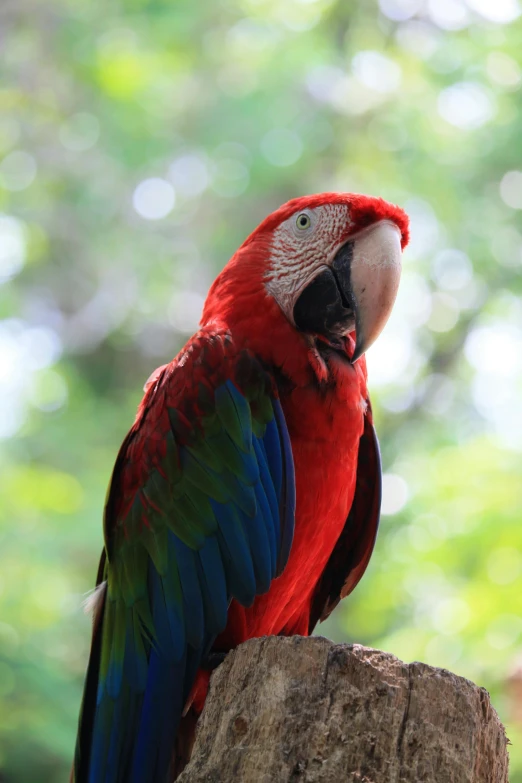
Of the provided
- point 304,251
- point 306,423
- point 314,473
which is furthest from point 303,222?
point 314,473

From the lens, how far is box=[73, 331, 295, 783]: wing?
170 centimetres

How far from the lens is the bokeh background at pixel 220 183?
4758 millimetres

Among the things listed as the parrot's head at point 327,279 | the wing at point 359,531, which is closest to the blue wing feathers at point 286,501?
the parrot's head at point 327,279

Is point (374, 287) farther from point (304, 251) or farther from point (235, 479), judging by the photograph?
point (235, 479)

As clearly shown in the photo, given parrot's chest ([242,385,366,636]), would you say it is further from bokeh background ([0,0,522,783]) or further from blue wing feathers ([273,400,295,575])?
bokeh background ([0,0,522,783])

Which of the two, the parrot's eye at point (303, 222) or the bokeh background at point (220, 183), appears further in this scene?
the bokeh background at point (220, 183)

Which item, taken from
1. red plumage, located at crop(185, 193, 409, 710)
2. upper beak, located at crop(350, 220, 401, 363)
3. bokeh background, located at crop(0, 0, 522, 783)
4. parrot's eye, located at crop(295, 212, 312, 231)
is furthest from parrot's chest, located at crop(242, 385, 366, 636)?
bokeh background, located at crop(0, 0, 522, 783)

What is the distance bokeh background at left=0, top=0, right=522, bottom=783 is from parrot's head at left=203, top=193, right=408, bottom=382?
2.25m

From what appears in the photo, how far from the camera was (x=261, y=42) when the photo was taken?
528 centimetres

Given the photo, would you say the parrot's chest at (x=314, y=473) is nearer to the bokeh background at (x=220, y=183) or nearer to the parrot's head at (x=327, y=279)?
the parrot's head at (x=327, y=279)

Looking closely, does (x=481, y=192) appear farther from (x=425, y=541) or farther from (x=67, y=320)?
(x=67, y=320)

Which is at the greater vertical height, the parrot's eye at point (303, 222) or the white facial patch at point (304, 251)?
the parrot's eye at point (303, 222)

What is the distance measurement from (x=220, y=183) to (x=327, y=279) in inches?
152

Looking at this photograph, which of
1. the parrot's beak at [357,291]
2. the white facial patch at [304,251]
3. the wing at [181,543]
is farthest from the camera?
the white facial patch at [304,251]
